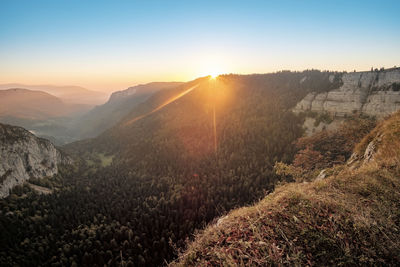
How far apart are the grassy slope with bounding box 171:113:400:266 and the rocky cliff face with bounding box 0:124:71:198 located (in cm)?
10034

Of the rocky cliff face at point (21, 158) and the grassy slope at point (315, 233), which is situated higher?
the grassy slope at point (315, 233)

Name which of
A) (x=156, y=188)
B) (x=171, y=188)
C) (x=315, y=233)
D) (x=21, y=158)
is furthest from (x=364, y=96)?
(x=21, y=158)

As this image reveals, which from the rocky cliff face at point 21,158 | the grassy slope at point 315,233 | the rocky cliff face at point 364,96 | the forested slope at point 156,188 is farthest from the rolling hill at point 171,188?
the rocky cliff face at point 364,96

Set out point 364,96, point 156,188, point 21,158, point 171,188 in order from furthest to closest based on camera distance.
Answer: point 156,188 < point 171,188 < point 21,158 < point 364,96

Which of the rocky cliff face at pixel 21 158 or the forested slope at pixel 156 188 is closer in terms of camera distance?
the forested slope at pixel 156 188

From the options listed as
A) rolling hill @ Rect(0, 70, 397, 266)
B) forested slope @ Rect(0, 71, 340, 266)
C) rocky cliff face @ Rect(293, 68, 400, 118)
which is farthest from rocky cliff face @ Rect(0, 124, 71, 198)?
rocky cliff face @ Rect(293, 68, 400, 118)

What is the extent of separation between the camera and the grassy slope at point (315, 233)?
546cm

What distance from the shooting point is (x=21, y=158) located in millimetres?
81812

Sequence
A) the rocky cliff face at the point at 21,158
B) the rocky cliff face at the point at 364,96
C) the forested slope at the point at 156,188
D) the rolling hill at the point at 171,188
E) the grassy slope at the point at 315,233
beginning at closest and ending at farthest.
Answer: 1. the grassy slope at the point at 315,233
2. the rolling hill at the point at 171,188
3. the forested slope at the point at 156,188
4. the rocky cliff face at the point at 364,96
5. the rocky cliff face at the point at 21,158

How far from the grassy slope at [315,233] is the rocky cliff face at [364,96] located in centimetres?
8080

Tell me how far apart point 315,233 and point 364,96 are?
100249 millimetres

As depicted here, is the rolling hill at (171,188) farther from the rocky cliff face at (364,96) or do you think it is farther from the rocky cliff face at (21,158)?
the rocky cliff face at (364,96)

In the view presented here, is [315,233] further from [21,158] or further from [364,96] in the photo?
[21,158]

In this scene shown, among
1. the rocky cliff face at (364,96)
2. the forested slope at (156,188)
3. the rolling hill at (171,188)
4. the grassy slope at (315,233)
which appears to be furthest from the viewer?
the rocky cliff face at (364,96)
